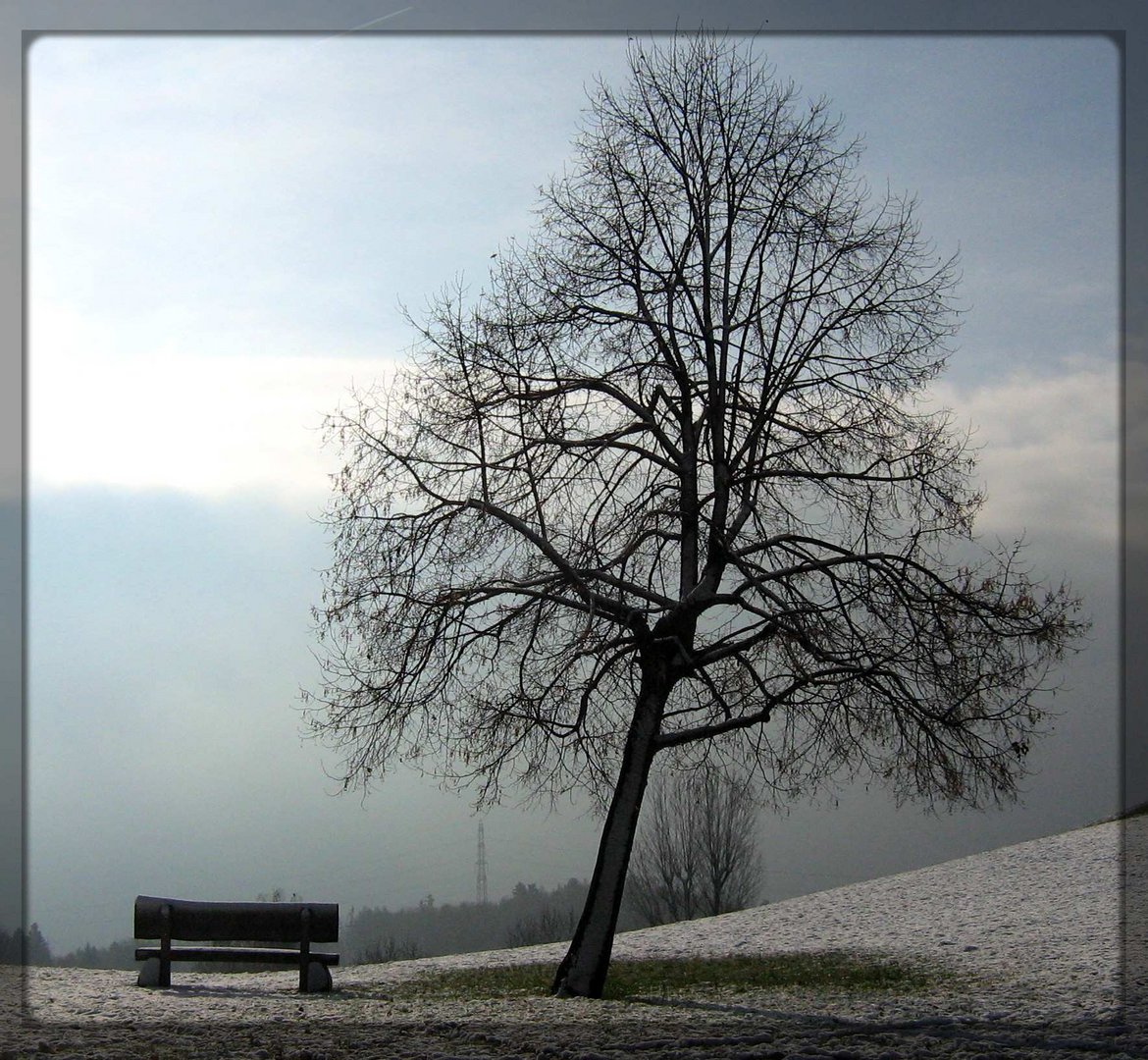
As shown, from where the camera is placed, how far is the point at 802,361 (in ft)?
41.3

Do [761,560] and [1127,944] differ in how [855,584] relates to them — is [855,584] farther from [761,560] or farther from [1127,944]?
[1127,944]

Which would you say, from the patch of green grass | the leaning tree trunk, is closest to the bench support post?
the patch of green grass

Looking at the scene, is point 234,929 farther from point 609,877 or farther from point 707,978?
point 707,978

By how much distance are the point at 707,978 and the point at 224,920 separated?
206 inches

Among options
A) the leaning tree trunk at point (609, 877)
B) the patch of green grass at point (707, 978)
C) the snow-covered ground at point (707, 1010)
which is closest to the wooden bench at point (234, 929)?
the snow-covered ground at point (707, 1010)

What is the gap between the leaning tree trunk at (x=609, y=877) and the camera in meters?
11.4

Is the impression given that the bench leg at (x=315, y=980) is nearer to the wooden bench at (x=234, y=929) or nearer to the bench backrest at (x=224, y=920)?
the wooden bench at (x=234, y=929)

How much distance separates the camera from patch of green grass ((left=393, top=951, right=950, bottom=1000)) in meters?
12.0

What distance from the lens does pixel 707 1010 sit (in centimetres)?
1046

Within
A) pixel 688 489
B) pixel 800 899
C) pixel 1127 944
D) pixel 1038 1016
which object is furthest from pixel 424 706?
pixel 800 899

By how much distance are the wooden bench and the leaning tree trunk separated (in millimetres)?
2515

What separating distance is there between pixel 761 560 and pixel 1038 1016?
5010 millimetres

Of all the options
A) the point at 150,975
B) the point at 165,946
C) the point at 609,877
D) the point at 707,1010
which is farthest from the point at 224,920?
the point at 707,1010

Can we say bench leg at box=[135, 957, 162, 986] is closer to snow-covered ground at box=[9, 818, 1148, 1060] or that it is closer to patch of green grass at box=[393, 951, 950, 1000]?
snow-covered ground at box=[9, 818, 1148, 1060]
